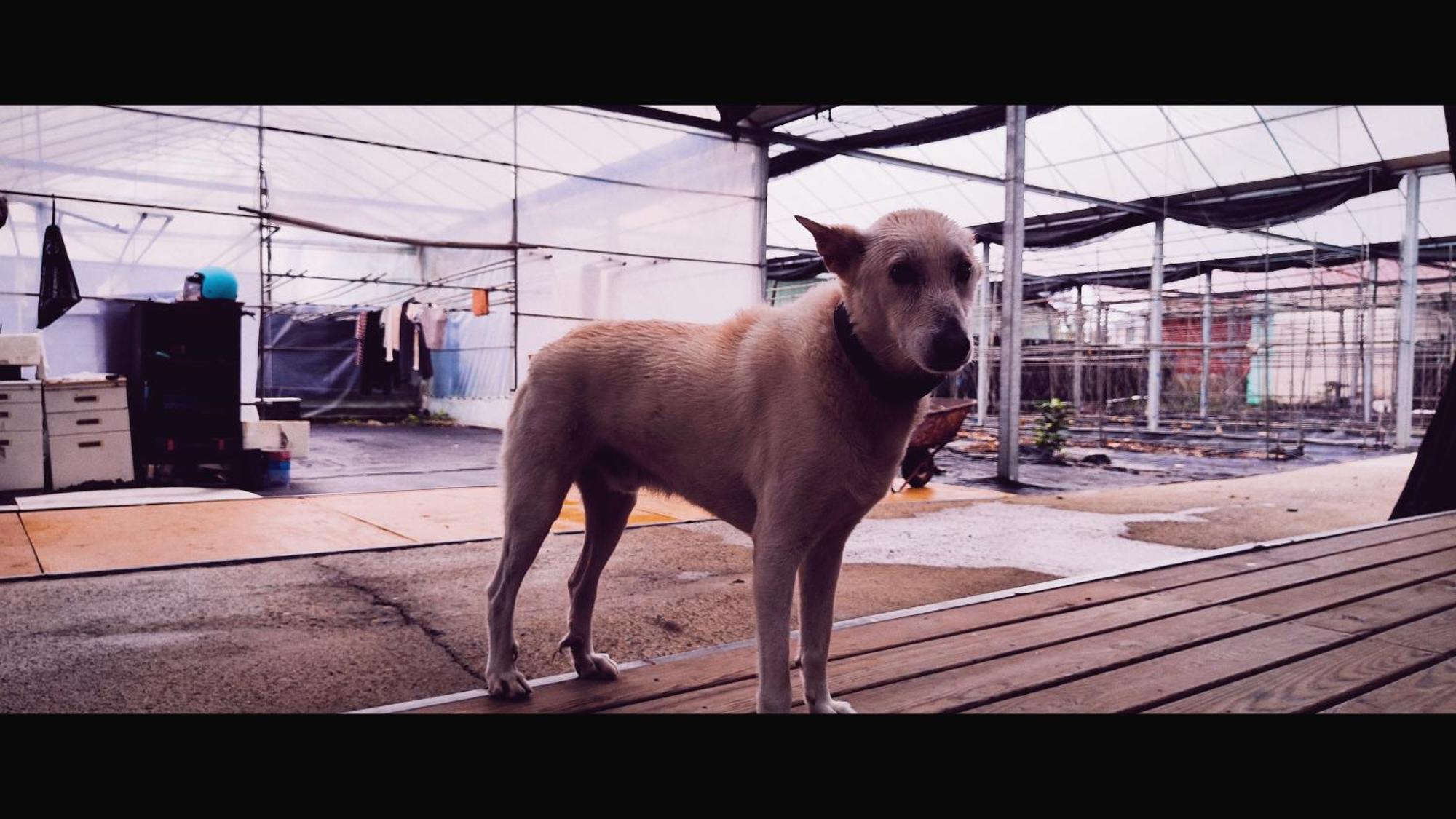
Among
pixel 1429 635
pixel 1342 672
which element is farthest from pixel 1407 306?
pixel 1342 672

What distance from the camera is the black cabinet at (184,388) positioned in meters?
6.54

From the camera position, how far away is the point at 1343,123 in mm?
11500

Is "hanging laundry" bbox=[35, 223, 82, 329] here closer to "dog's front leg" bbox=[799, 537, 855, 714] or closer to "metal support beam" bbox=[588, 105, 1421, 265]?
"metal support beam" bbox=[588, 105, 1421, 265]

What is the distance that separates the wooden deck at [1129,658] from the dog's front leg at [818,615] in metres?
0.13

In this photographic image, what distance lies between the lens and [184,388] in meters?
6.66

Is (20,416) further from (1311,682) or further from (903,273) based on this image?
(1311,682)

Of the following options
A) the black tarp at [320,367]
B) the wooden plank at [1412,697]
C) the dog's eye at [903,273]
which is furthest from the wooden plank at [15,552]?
the black tarp at [320,367]

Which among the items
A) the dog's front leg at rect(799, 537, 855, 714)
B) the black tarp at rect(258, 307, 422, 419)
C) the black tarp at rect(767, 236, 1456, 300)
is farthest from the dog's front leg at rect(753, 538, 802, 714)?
the black tarp at rect(258, 307, 422, 419)

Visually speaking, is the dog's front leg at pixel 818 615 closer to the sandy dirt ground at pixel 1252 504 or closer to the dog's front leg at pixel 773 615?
the dog's front leg at pixel 773 615

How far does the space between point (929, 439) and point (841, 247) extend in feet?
18.1

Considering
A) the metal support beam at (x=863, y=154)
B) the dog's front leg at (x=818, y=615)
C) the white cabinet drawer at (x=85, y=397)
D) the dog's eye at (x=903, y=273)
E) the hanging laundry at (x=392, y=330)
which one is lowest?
the dog's front leg at (x=818, y=615)

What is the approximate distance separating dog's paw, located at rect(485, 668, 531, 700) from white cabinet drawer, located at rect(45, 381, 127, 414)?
6109 mm

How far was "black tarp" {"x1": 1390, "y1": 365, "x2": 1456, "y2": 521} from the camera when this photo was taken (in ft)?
16.0
